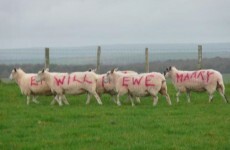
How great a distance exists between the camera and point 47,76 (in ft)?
69.1

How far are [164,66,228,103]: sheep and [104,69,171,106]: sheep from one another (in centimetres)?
157

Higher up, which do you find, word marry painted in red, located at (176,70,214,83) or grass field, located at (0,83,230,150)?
word marry painted in red, located at (176,70,214,83)

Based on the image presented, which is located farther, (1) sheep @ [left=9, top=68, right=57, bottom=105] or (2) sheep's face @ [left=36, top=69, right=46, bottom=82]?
(1) sheep @ [left=9, top=68, right=57, bottom=105]

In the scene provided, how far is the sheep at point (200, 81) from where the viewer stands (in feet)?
67.1

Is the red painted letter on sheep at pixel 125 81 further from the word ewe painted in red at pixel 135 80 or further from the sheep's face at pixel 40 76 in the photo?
the sheep's face at pixel 40 76

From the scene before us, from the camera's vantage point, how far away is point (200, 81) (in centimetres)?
2077

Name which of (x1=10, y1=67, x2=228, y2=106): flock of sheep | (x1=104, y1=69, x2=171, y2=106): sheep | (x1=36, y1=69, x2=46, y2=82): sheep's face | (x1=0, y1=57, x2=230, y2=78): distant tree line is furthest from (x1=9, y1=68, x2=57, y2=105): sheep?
(x1=0, y1=57, x2=230, y2=78): distant tree line

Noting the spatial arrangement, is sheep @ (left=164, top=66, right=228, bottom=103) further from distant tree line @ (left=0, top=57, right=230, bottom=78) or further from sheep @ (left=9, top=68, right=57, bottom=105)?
distant tree line @ (left=0, top=57, right=230, bottom=78)

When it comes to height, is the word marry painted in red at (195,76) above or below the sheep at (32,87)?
above

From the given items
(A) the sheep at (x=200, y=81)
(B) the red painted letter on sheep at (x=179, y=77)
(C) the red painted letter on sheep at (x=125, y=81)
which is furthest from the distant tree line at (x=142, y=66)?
(C) the red painted letter on sheep at (x=125, y=81)

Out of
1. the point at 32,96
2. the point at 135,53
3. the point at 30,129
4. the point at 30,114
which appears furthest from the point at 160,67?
the point at 30,129

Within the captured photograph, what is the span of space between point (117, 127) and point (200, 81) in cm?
801

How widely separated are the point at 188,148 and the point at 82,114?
564 cm

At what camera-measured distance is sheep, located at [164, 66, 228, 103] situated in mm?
20438
